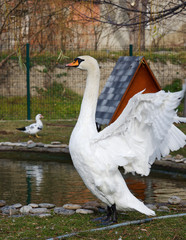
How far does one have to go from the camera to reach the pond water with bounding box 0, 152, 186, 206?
22.4 feet

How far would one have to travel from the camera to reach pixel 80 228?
16.3 feet

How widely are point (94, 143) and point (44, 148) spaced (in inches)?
219

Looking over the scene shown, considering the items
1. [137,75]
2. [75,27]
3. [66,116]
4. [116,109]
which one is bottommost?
[66,116]

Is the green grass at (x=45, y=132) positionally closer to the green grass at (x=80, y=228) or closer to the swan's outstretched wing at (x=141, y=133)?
the green grass at (x=80, y=228)

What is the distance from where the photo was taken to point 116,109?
9.96 meters

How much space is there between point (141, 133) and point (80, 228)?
3.83 feet

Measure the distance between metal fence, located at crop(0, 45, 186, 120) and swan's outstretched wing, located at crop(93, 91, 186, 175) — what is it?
11982mm

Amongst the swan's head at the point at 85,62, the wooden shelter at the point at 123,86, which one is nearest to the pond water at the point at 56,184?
the wooden shelter at the point at 123,86

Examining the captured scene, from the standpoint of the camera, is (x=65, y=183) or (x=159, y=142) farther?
(x=65, y=183)

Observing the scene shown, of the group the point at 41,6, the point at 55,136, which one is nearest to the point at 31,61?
the point at 41,6

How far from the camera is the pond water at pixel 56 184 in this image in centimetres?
684

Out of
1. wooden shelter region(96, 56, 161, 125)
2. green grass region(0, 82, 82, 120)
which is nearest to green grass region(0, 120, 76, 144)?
wooden shelter region(96, 56, 161, 125)

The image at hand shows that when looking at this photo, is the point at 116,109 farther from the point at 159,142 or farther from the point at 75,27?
the point at 75,27

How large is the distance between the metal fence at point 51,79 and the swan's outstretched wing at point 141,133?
12.0 metres
